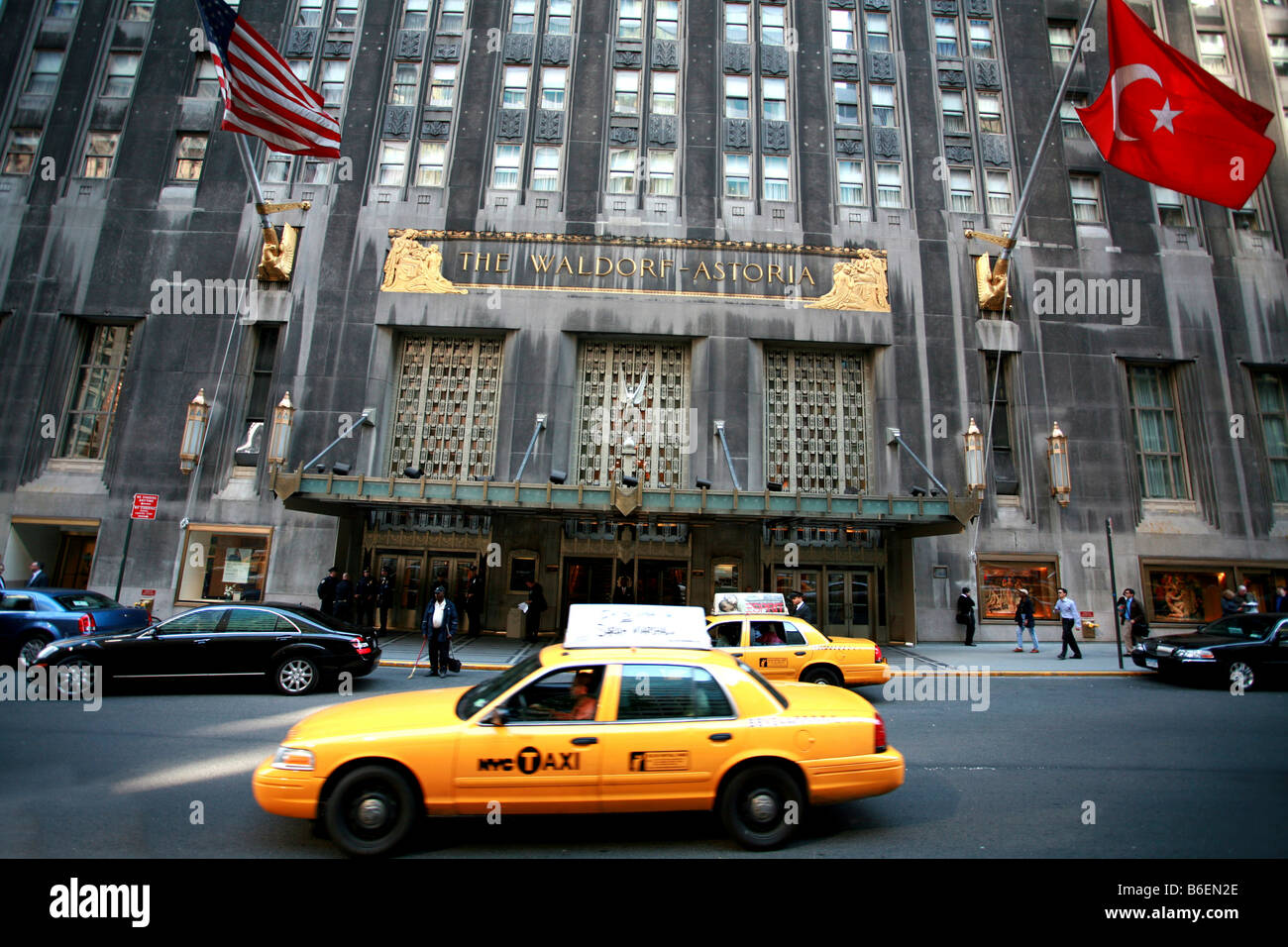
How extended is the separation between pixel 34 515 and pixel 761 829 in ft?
84.1

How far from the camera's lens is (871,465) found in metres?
21.5

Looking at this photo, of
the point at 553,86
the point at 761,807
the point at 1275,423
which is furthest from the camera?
the point at 553,86

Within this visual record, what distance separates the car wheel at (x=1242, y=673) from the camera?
12102 mm

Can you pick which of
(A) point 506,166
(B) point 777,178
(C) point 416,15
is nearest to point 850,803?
(B) point 777,178

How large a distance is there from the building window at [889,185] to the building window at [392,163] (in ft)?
56.4

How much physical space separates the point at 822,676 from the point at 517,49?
25.1 metres

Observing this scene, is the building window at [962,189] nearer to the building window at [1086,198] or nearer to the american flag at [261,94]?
the building window at [1086,198]

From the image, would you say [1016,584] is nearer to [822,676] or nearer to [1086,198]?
[822,676]

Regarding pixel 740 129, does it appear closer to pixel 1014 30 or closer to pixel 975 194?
pixel 975 194

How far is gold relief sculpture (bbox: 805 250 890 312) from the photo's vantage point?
22.0 meters

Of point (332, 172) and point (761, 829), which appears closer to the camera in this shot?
point (761, 829)

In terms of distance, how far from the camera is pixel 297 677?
10.9 meters

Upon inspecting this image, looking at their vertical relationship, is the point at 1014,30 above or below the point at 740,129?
above
